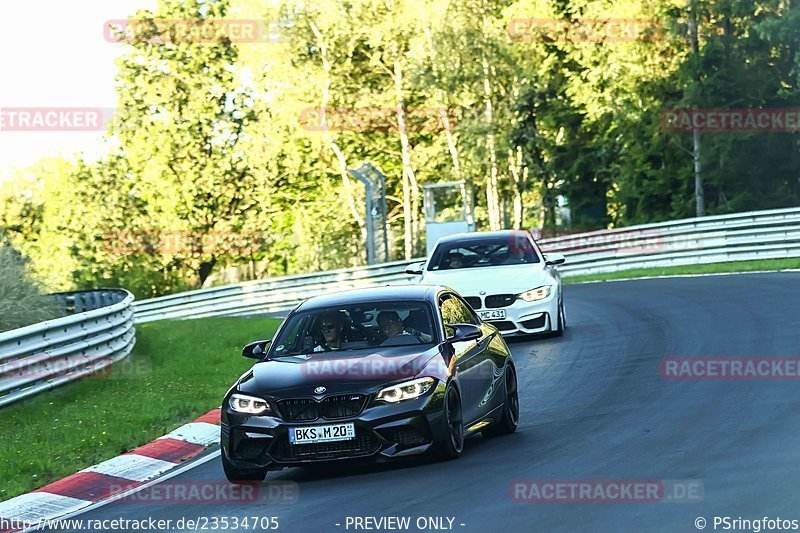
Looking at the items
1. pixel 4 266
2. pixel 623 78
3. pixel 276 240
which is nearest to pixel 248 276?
pixel 276 240

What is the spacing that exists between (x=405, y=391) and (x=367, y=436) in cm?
41

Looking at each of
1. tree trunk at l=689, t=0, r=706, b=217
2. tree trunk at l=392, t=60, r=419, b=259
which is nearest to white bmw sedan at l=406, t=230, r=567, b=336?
tree trunk at l=689, t=0, r=706, b=217

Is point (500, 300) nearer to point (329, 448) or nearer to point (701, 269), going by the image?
point (329, 448)

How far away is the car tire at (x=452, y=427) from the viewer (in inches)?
384

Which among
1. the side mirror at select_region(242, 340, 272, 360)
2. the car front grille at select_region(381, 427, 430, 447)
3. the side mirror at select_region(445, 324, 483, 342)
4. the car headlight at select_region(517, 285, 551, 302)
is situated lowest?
the car front grille at select_region(381, 427, 430, 447)

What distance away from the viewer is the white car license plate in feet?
60.1

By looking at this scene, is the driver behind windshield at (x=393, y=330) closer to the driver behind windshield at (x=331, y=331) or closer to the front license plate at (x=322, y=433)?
the driver behind windshield at (x=331, y=331)

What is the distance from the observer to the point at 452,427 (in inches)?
392

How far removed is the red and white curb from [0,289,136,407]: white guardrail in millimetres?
2123

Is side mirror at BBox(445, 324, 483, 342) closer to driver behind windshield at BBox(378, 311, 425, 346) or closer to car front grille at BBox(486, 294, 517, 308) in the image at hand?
driver behind windshield at BBox(378, 311, 425, 346)

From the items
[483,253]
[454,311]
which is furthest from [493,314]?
[454,311]

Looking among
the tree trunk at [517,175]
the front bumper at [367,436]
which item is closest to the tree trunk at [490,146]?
the tree trunk at [517,175]
